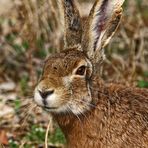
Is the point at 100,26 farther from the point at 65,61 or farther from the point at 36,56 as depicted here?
the point at 36,56

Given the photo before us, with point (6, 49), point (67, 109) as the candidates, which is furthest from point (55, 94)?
point (6, 49)

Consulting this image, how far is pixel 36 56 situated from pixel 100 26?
3037 mm

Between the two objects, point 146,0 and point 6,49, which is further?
point 146,0

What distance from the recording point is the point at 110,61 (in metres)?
9.37

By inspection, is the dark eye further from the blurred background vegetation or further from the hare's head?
the blurred background vegetation

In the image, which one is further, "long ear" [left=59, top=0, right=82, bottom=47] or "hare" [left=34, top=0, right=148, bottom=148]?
"long ear" [left=59, top=0, right=82, bottom=47]

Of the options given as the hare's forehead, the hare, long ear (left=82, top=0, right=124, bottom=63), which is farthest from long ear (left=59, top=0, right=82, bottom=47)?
the hare's forehead

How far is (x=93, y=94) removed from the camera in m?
6.76

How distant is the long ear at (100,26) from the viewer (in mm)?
6836

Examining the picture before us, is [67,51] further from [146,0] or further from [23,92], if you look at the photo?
[146,0]

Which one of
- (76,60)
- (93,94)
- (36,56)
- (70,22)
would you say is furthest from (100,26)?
(36,56)

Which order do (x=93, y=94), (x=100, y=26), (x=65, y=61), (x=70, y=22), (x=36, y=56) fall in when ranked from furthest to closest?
(x=36, y=56)
(x=70, y=22)
(x=100, y=26)
(x=93, y=94)
(x=65, y=61)

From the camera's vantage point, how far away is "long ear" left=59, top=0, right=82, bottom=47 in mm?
7047

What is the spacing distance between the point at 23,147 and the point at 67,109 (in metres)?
1.50
